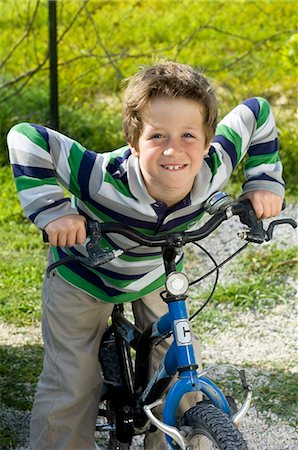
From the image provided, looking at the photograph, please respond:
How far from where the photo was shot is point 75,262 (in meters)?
2.90

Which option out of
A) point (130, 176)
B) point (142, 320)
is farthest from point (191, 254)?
point (130, 176)

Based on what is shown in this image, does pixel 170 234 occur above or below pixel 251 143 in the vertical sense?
below

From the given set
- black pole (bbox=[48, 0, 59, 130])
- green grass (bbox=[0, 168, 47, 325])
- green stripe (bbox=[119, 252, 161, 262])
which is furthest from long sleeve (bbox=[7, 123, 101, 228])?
black pole (bbox=[48, 0, 59, 130])

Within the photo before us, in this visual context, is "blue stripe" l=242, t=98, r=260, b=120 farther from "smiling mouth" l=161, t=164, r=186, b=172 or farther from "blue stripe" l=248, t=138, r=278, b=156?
"smiling mouth" l=161, t=164, r=186, b=172

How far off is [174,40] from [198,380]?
532cm

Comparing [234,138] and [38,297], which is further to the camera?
[38,297]

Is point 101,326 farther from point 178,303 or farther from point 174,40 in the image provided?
point 174,40

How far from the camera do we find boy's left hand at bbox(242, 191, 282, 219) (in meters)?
2.67

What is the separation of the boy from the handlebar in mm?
37

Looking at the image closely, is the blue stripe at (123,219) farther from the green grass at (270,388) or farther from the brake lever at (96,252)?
the green grass at (270,388)

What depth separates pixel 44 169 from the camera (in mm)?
2621

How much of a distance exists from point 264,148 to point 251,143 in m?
0.05

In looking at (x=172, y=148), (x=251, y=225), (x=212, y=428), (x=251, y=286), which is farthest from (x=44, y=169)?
(x=251, y=286)

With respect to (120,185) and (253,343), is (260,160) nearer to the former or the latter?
(120,185)
